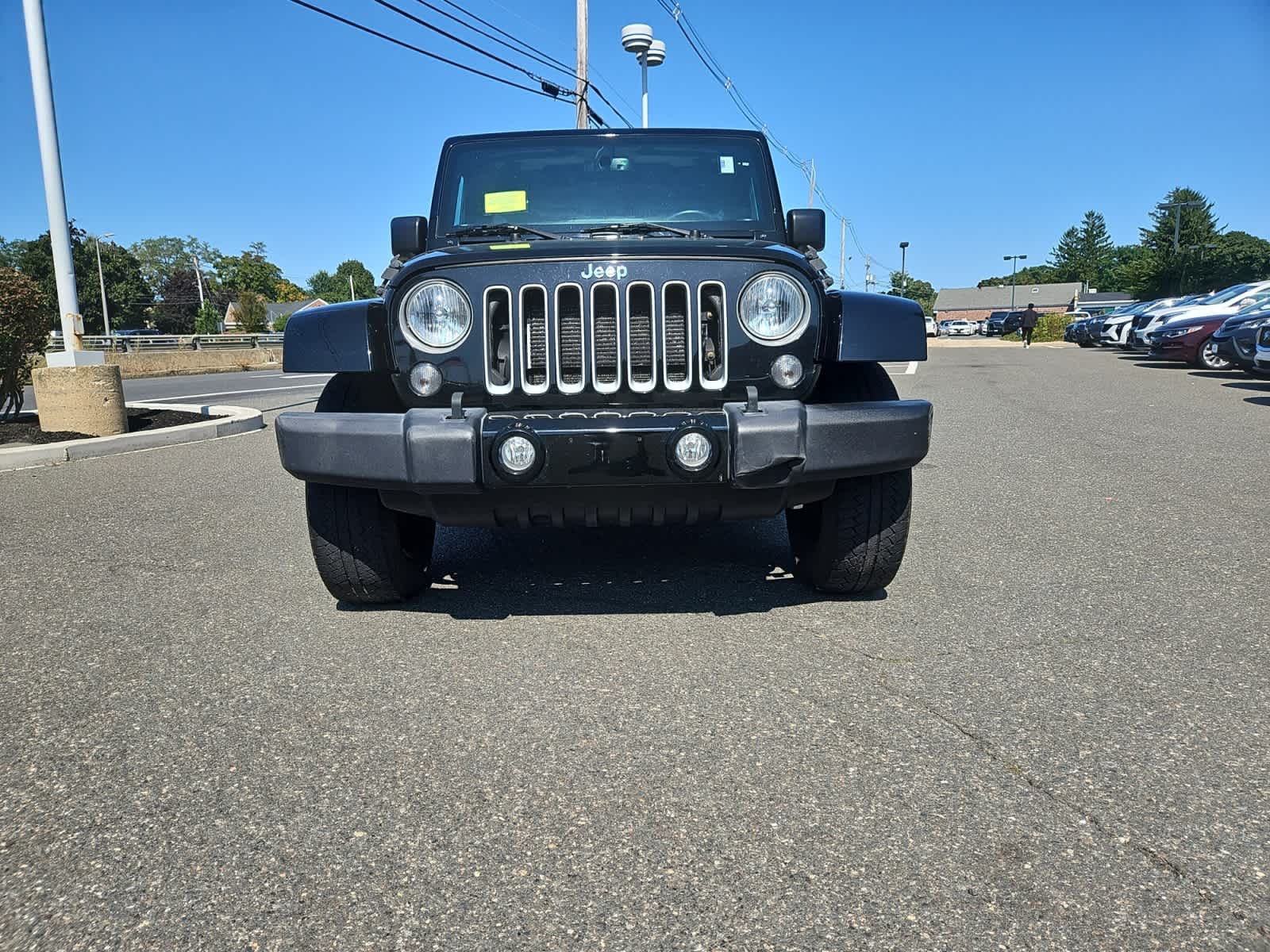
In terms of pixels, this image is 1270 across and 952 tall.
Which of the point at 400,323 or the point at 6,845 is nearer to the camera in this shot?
the point at 6,845

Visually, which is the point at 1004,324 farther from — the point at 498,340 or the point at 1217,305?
the point at 498,340

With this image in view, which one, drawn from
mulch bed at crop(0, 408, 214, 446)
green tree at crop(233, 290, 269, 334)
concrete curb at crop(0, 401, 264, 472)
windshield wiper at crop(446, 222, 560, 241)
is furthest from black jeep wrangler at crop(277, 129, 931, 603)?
green tree at crop(233, 290, 269, 334)

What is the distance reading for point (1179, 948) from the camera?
168 centimetres

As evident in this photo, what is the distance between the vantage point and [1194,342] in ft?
54.9

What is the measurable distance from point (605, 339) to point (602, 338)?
0.01 metres

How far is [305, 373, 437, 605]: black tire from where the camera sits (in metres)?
3.43

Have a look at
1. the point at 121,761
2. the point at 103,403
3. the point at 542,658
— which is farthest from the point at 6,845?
the point at 103,403

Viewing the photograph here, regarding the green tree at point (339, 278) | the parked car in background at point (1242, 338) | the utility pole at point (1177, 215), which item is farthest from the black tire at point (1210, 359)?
the green tree at point (339, 278)

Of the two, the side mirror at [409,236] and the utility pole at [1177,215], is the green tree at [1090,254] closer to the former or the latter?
the utility pole at [1177,215]

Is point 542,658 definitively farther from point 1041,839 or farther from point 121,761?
point 1041,839

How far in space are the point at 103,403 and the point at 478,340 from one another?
7.49m

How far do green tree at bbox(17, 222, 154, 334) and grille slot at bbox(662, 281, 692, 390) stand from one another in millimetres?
92227

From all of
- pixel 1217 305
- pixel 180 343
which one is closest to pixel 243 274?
pixel 180 343

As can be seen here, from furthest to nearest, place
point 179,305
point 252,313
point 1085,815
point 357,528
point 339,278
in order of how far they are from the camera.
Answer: point 339,278
point 179,305
point 252,313
point 357,528
point 1085,815
